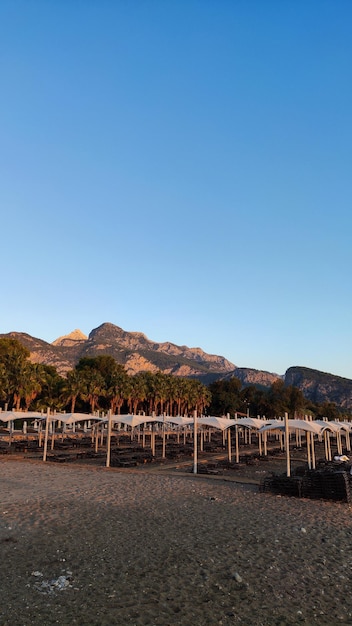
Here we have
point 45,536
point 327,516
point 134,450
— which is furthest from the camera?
point 134,450

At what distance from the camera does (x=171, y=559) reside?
24.3 ft

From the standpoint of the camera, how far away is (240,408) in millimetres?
84375

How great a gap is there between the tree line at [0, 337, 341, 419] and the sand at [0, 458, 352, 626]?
3744 centimetres

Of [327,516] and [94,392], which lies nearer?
[327,516]

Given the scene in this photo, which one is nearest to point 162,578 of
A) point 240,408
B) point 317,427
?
point 317,427

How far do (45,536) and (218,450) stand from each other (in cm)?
2415

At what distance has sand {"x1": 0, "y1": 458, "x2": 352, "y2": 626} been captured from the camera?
545cm

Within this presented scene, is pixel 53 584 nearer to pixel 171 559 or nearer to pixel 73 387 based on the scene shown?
pixel 171 559

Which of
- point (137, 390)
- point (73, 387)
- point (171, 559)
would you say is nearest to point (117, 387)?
point (137, 390)

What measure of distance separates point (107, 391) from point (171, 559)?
50942mm

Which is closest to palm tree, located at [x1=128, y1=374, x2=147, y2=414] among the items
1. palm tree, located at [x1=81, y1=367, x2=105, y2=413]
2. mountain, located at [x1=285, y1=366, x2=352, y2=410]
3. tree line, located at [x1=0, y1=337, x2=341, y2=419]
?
tree line, located at [x1=0, y1=337, x2=341, y2=419]

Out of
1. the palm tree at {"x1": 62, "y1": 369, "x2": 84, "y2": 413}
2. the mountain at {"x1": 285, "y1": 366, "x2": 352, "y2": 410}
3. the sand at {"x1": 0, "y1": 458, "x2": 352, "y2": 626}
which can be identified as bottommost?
the sand at {"x1": 0, "y1": 458, "x2": 352, "y2": 626}

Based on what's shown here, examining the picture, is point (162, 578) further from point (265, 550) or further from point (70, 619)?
point (265, 550)

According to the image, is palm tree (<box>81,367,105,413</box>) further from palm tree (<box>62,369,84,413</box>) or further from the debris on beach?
the debris on beach
